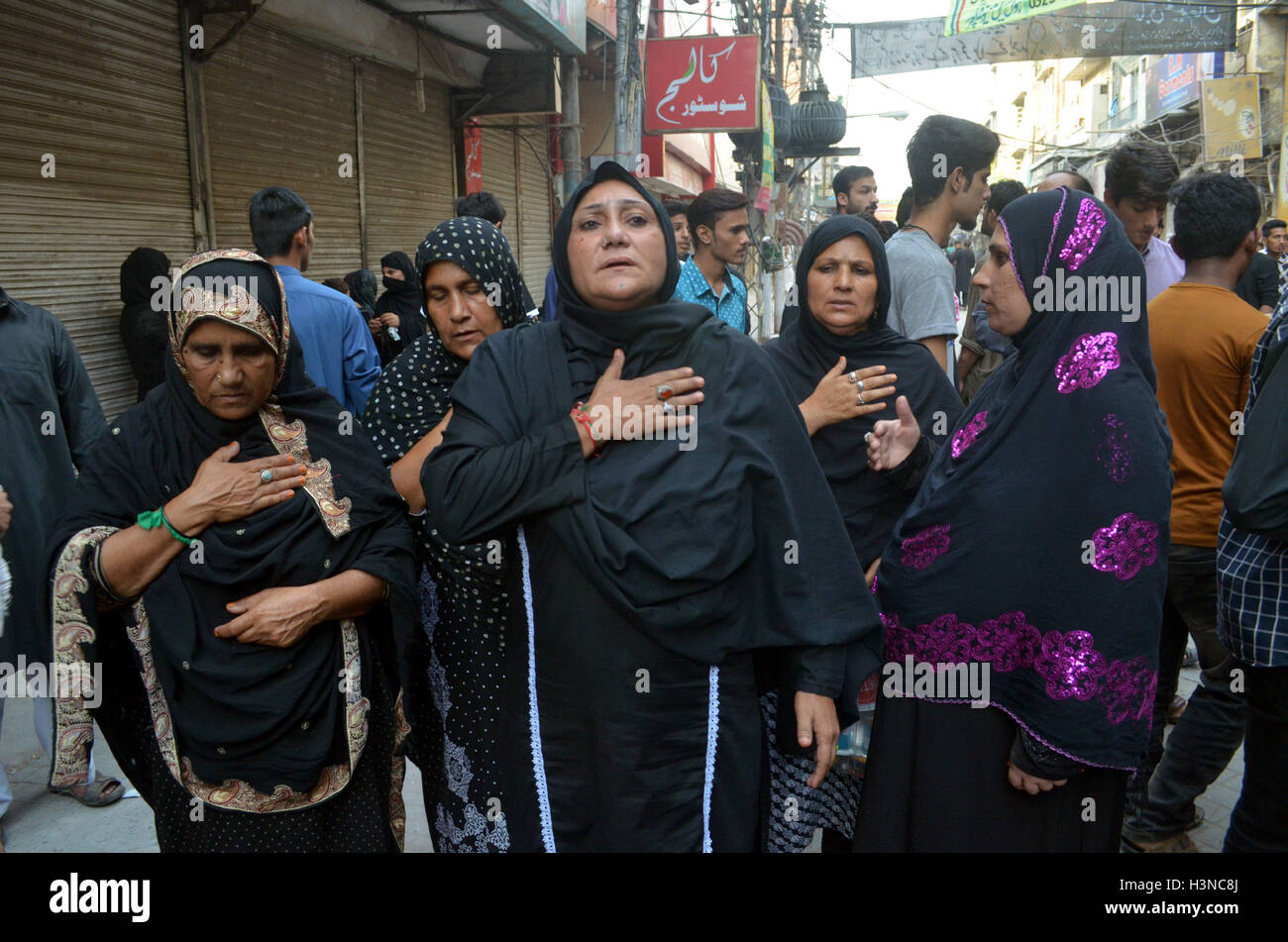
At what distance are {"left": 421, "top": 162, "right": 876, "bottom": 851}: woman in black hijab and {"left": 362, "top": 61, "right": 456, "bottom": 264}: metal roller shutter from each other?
277 inches

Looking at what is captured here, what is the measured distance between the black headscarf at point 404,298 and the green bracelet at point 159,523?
445cm

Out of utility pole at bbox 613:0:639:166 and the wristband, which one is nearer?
the wristband

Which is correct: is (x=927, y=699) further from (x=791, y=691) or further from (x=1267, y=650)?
(x=1267, y=650)

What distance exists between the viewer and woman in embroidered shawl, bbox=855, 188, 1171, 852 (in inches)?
75.5

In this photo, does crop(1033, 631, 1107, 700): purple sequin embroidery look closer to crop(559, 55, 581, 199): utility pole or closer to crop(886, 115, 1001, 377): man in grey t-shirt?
crop(886, 115, 1001, 377): man in grey t-shirt

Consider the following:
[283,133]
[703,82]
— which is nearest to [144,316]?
[283,133]

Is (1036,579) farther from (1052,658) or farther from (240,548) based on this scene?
(240,548)

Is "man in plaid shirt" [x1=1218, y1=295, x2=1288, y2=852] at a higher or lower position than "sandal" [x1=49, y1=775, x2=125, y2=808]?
higher

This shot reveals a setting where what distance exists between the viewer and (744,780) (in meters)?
1.88

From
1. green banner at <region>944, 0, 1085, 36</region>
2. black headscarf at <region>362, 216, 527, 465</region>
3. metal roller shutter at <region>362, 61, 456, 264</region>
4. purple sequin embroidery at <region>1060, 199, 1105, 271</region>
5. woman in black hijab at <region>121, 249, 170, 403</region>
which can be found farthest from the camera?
green banner at <region>944, 0, 1085, 36</region>

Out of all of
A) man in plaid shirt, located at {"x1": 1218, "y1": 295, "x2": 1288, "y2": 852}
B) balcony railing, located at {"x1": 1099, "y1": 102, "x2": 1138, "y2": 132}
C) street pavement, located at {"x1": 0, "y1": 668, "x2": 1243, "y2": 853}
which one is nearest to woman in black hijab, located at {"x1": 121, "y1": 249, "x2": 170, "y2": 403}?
street pavement, located at {"x1": 0, "y1": 668, "x2": 1243, "y2": 853}

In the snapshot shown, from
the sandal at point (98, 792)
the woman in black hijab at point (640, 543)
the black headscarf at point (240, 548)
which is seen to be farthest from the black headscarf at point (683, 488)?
the sandal at point (98, 792)

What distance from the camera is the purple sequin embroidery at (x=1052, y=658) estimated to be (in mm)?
1922

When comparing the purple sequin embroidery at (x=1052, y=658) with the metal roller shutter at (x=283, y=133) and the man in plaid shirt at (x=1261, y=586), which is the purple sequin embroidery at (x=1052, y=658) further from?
the metal roller shutter at (x=283, y=133)
